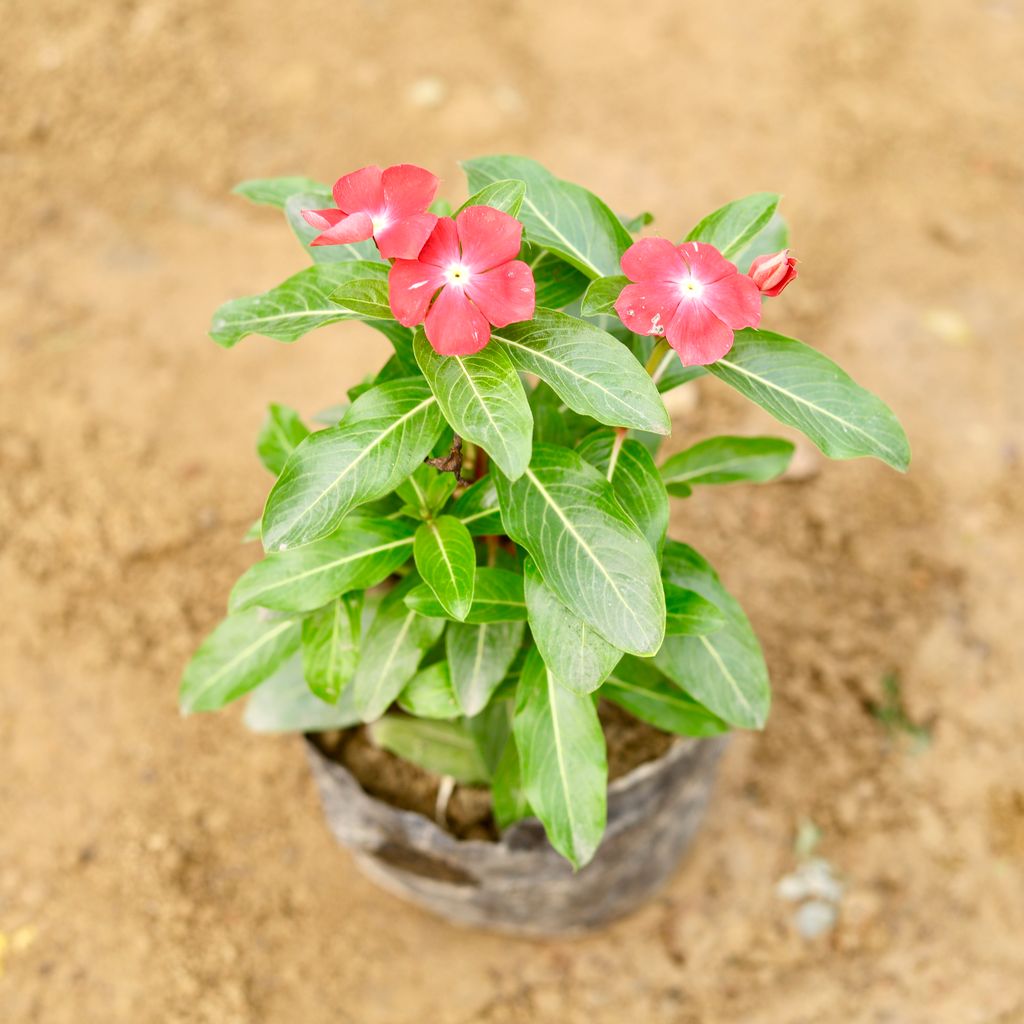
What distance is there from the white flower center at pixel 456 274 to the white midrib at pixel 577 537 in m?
0.29

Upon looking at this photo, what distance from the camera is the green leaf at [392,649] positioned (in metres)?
1.74

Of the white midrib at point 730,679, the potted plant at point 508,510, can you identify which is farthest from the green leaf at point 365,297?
the white midrib at point 730,679

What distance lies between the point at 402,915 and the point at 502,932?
259mm

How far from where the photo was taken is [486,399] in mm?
1336

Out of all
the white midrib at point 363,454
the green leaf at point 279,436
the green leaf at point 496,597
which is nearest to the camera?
the white midrib at point 363,454

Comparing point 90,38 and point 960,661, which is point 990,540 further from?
point 90,38

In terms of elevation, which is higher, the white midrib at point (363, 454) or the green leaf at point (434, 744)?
the white midrib at point (363, 454)

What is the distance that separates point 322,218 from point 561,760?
3.12 feet

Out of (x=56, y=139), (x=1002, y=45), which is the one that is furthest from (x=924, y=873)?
(x=56, y=139)

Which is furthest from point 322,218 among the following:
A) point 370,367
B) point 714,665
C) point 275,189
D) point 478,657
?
point 370,367

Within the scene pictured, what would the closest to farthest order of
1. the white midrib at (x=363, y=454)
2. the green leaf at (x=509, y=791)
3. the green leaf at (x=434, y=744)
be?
1. the white midrib at (x=363, y=454)
2. the green leaf at (x=509, y=791)
3. the green leaf at (x=434, y=744)

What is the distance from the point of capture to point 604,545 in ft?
4.68

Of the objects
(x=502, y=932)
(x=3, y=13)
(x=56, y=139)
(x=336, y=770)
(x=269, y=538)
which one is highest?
(x=269, y=538)

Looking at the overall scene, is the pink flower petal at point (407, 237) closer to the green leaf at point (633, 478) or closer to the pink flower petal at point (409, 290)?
the pink flower petal at point (409, 290)
